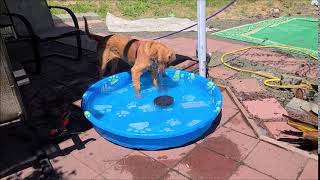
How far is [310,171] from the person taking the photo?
3305mm

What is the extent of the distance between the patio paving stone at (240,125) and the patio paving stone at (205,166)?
0.63m

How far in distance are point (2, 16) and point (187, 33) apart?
493cm

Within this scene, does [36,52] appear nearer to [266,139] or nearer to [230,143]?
[230,143]

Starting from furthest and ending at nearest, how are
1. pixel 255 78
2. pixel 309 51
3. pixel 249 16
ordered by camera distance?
1. pixel 249 16
2. pixel 309 51
3. pixel 255 78

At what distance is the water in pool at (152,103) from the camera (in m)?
4.47

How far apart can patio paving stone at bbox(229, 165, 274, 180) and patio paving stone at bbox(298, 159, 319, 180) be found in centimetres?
35

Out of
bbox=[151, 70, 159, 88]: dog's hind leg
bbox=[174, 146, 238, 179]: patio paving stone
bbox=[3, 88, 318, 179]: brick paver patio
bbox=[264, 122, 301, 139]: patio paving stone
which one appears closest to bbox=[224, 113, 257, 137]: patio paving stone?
bbox=[3, 88, 318, 179]: brick paver patio

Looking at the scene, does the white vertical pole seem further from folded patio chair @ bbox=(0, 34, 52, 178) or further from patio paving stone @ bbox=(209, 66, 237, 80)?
folded patio chair @ bbox=(0, 34, 52, 178)

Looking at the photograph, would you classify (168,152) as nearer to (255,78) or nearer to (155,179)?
(155,179)

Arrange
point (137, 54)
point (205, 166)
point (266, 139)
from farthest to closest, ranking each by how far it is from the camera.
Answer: point (137, 54) < point (266, 139) < point (205, 166)

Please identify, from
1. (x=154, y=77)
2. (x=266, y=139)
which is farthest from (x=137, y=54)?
(x=266, y=139)

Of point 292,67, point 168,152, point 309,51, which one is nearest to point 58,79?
point 168,152

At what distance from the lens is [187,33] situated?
9281mm

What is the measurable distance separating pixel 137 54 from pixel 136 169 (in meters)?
2.09
